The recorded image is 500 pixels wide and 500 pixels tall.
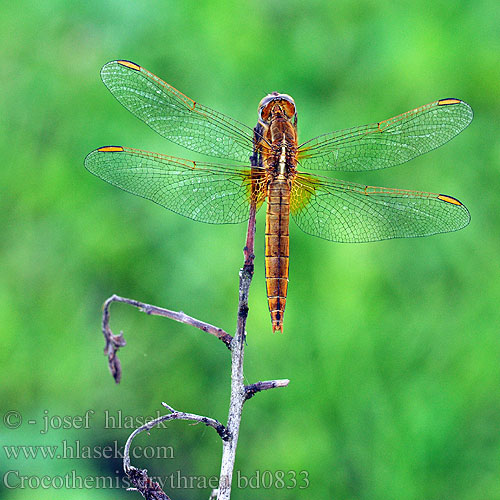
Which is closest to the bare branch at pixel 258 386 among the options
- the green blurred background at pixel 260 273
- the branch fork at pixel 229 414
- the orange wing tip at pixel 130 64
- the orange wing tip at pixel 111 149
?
the branch fork at pixel 229 414

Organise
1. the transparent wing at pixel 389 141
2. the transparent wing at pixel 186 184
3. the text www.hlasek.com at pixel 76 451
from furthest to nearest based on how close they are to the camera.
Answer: the text www.hlasek.com at pixel 76 451
the transparent wing at pixel 389 141
the transparent wing at pixel 186 184

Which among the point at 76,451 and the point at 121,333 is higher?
the point at 121,333

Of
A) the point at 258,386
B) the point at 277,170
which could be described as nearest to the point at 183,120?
the point at 277,170

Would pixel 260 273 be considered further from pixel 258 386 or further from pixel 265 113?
pixel 258 386

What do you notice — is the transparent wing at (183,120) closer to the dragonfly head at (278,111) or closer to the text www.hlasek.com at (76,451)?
the dragonfly head at (278,111)

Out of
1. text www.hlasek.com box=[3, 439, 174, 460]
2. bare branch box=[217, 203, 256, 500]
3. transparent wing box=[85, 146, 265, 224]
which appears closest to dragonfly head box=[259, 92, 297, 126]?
transparent wing box=[85, 146, 265, 224]

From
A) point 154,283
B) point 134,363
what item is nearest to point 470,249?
point 154,283

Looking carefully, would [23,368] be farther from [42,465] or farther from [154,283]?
[154,283]

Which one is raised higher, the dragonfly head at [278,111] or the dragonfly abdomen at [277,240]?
the dragonfly head at [278,111]
